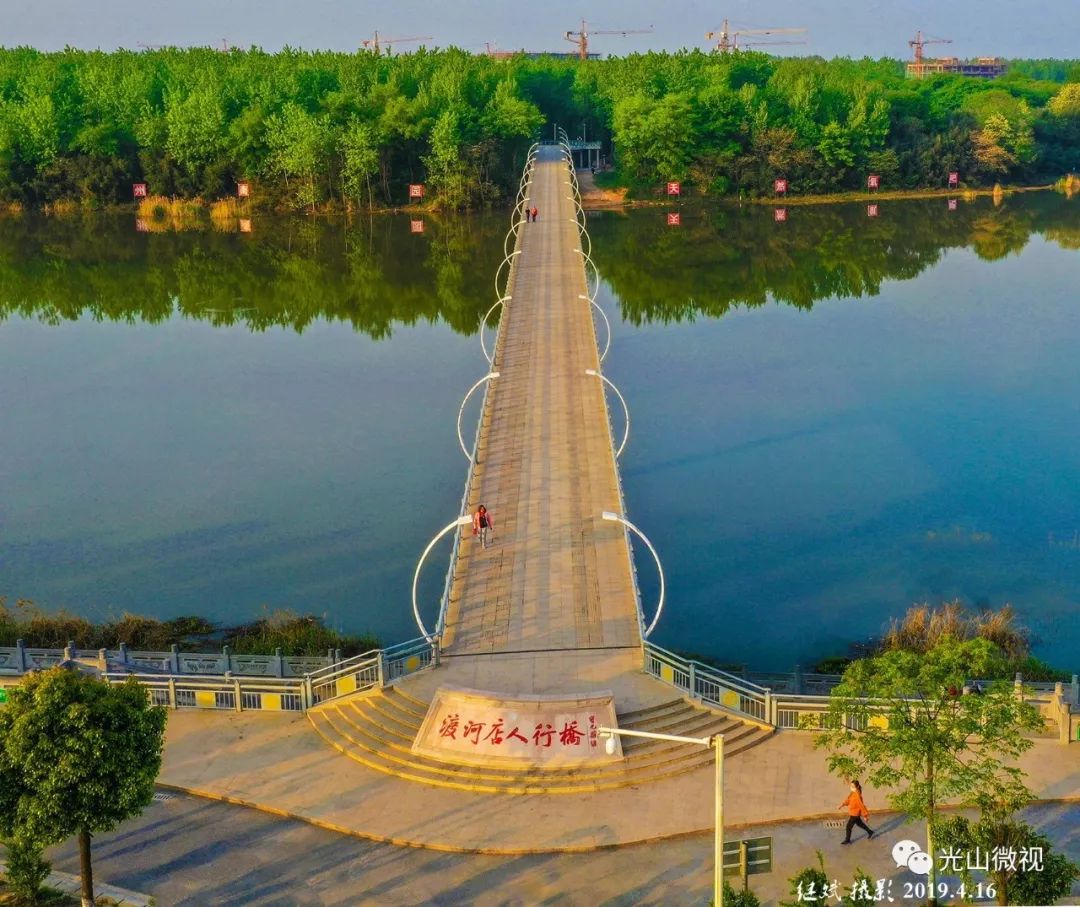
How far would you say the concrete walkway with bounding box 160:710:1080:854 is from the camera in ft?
62.1

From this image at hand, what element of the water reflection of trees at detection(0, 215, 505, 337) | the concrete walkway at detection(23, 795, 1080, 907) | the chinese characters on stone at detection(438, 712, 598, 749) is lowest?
the concrete walkway at detection(23, 795, 1080, 907)

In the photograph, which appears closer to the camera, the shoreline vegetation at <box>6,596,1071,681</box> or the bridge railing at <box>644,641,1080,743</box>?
the bridge railing at <box>644,641,1080,743</box>

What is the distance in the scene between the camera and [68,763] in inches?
648

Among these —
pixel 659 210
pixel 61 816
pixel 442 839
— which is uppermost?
pixel 659 210

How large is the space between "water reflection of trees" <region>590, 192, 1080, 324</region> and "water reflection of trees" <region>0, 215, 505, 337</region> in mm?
8403

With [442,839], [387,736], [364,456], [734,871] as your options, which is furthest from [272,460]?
[734,871]

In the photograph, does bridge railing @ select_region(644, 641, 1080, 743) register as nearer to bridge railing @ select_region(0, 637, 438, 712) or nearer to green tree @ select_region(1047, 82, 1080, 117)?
bridge railing @ select_region(0, 637, 438, 712)

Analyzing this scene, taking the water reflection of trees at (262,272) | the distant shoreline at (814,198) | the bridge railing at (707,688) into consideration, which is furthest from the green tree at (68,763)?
the distant shoreline at (814,198)

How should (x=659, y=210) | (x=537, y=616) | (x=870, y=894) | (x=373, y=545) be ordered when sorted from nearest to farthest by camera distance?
(x=870, y=894)
(x=537, y=616)
(x=373, y=545)
(x=659, y=210)

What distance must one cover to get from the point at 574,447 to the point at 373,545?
19.1ft

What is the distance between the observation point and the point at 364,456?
138 ft

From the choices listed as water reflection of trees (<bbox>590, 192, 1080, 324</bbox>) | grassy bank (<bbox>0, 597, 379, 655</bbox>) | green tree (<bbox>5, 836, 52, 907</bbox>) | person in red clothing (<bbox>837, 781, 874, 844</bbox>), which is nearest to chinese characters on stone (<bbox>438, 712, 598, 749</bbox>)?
person in red clothing (<bbox>837, 781, 874, 844</bbox>)

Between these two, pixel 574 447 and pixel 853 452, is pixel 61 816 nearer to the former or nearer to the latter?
pixel 574 447

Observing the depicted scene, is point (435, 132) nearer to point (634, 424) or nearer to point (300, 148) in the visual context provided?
point (300, 148)
